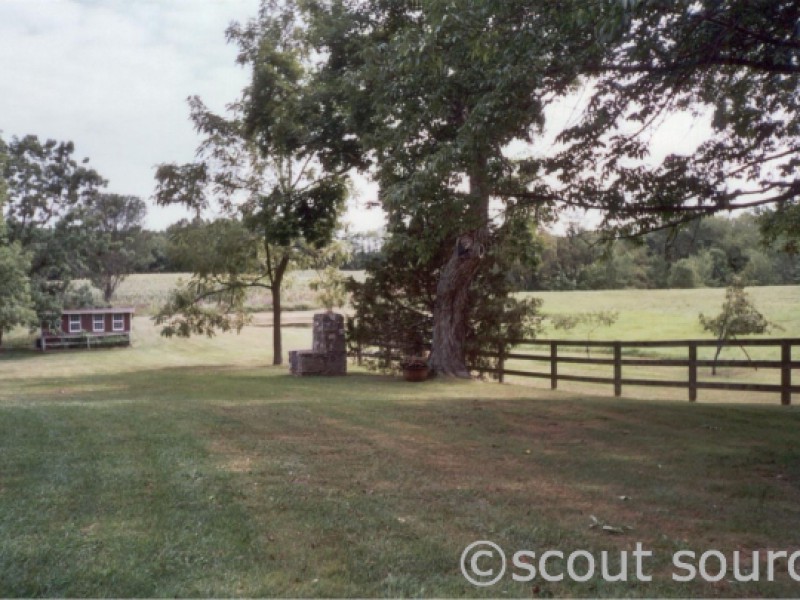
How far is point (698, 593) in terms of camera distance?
4.13 m

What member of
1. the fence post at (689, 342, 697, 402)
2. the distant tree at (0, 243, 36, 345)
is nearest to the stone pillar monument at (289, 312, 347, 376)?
the fence post at (689, 342, 697, 402)

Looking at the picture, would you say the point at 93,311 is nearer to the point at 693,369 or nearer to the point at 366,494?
the point at 693,369

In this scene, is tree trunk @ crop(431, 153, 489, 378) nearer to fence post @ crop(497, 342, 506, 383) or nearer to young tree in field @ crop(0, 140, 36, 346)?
fence post @ crop(497, 342, 506, 383)

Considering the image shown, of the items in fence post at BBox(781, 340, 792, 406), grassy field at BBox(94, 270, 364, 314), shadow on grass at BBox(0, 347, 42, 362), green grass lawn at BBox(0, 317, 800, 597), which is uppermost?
grassy field at BBox(94, 270, 364, 314)

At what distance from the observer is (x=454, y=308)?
19.6 meters

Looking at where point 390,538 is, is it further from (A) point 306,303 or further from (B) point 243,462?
(A) point 306,303

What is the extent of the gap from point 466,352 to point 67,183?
32.0 m

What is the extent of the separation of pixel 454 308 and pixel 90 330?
30838mm

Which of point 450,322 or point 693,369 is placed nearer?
point 693,369

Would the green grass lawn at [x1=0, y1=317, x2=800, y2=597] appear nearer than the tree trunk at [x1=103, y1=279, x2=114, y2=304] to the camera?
Yes

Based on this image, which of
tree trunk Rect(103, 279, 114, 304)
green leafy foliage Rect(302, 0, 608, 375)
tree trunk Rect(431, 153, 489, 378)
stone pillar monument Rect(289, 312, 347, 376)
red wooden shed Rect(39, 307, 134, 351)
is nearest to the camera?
green leafy foliage Rect(302, 0, 608, 375)

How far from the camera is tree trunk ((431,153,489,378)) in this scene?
60.3ft

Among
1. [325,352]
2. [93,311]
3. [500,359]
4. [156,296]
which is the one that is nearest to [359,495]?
[500,359]

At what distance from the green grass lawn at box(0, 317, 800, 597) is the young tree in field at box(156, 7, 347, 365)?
10232 mm
